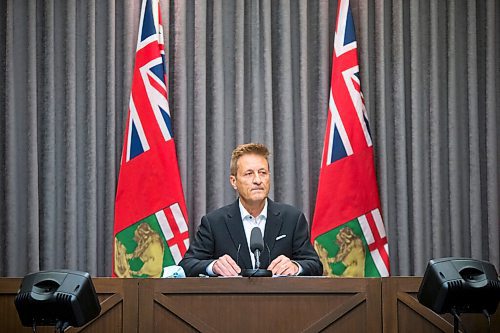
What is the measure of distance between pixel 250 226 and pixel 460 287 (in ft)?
4.95

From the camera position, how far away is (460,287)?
3.08 m

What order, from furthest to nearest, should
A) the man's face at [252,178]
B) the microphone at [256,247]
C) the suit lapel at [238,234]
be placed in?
the man's face at [252,178], the suit lapel at [238,234], the microphone at [256,247]

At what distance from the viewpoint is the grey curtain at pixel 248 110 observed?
18.1 ft

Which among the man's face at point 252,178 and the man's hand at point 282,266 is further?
the man's face at point 252,178

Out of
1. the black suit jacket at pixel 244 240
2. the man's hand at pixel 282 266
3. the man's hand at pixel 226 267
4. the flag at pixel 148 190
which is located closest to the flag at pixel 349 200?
the flag at pixel 148 190

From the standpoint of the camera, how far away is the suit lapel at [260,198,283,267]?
13.9ft

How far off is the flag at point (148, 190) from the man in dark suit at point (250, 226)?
92 centimetres

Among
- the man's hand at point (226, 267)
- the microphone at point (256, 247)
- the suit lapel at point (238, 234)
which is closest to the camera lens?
the microphone at point (256, 247)

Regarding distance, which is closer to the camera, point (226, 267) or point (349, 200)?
point (226, 267)

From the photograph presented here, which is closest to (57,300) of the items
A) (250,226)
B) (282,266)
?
(282,266)

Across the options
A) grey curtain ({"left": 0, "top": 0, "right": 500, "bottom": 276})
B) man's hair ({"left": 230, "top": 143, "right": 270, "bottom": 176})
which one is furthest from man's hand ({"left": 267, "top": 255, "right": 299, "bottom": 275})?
grey curtain ({"left": 0, "top": 0, "right": 500, "bottom": 276})

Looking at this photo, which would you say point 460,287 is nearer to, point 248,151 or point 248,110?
point 248,151

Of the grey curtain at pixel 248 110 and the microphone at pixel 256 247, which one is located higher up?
the grey curtain at pixel 248 110

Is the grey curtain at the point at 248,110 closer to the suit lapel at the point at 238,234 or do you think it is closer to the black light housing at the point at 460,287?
the suit lapel at the point at 238,234
